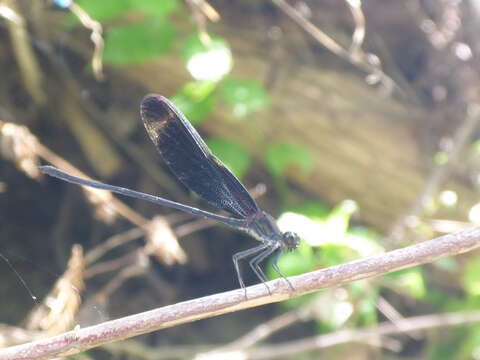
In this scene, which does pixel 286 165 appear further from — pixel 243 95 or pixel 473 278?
pixel 473 278

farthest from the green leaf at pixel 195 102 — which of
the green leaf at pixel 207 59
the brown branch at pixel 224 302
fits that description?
the brown branch at pixel 224 302

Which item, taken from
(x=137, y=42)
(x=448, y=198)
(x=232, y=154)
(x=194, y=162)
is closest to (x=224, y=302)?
(x=194, y=162)

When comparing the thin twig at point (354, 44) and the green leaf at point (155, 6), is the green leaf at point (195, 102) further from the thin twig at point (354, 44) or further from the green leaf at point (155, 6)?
the thin twig at point (354, 44)

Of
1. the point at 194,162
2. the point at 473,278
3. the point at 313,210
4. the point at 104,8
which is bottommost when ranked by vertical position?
the point at 194,162

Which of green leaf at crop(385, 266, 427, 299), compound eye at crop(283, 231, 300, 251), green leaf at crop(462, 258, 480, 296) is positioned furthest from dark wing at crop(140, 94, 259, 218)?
green leaf at crop(462, 258, 480, 296)

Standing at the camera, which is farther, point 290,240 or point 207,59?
point 207,59

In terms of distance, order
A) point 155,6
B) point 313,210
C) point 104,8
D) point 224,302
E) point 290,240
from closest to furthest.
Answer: point 224,302 < point 290,240 < point 155,6 < point 104,8 < point 313,210

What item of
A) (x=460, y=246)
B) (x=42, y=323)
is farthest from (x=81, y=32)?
(x=460, y=246)
